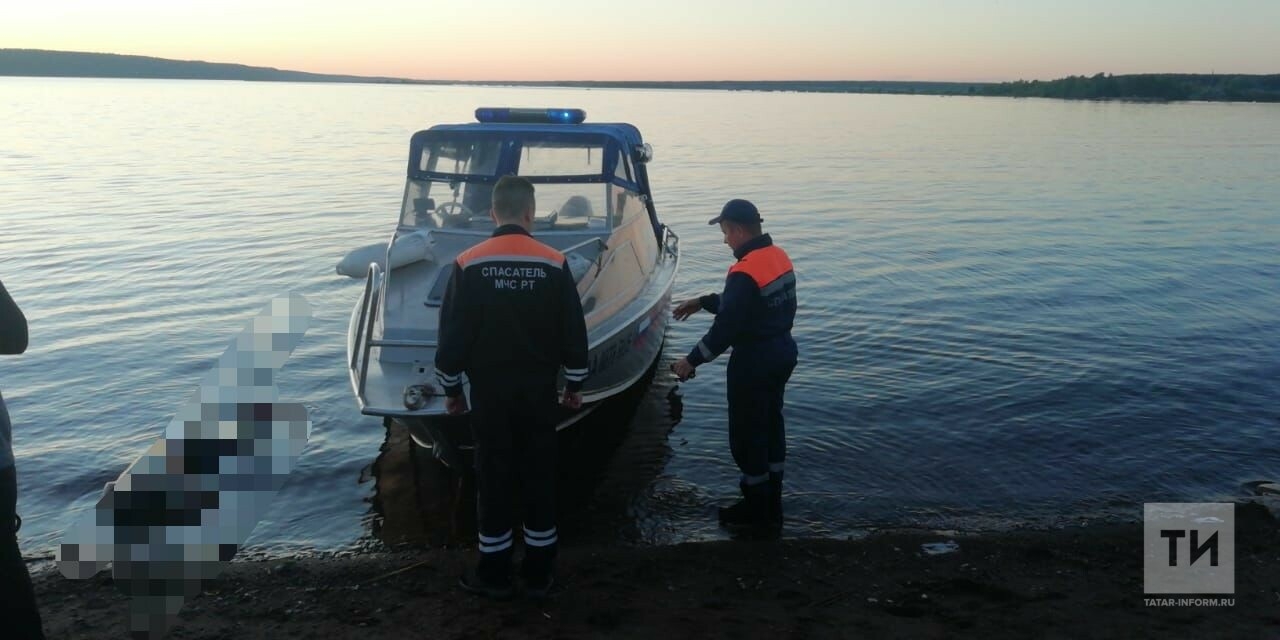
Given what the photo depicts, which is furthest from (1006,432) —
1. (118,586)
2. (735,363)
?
(118,586)

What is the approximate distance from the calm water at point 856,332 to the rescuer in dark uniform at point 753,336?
869 millimetres

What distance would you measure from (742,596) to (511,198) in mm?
2406

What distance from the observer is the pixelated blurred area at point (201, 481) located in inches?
172

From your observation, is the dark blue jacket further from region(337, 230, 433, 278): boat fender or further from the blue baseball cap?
region(337, 230, 433, 278): boat fender

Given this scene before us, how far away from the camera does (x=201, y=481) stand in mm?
4348

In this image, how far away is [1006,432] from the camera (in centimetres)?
835

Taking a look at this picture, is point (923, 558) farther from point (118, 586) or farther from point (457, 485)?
point (118, 586)

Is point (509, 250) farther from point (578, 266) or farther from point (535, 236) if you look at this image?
point (535, 236)

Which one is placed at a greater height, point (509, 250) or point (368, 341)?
point (509, 250)

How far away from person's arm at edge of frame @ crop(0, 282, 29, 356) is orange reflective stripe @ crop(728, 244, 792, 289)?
3.65m

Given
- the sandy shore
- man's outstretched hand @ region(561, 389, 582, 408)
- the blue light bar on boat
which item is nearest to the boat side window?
the blue light bar on boat

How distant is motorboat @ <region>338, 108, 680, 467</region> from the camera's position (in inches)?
275

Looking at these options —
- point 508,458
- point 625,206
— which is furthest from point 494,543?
point 625,206

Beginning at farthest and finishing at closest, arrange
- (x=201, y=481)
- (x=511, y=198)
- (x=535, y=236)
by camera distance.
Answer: (x=535, y=236) < (x=511, y=198) < (x=201, y=481)
